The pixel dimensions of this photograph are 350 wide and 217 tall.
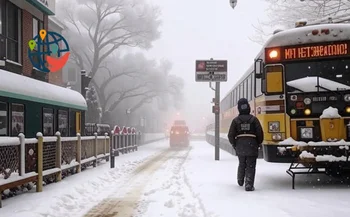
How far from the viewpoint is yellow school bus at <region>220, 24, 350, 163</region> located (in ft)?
30.6

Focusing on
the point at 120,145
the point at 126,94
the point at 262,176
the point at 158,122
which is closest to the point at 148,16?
the point at 126,94

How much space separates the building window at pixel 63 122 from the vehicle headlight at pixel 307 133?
9.56 m

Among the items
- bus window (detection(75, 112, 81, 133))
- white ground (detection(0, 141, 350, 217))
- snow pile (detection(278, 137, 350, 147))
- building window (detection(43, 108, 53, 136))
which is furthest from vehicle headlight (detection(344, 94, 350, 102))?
bus window (detection(75, 112, 81, 133))

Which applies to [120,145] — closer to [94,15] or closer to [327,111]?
[327,111]

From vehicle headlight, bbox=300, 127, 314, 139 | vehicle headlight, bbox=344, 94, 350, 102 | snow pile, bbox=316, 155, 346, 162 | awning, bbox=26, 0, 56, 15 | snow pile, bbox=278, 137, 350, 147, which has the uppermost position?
awning, bbox=26, 0, 56, 15

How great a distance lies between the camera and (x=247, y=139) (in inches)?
360

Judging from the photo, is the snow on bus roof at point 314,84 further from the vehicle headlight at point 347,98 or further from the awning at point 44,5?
the awning at point 44,5

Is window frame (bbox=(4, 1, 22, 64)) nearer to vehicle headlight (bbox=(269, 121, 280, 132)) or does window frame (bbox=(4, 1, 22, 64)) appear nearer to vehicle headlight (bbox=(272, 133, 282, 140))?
vehicle headlight (bbox=(269, 121, 280, 132))

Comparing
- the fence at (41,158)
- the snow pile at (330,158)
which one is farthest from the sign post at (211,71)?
the snow pile at (330,158)

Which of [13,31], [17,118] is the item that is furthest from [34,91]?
[13,31]

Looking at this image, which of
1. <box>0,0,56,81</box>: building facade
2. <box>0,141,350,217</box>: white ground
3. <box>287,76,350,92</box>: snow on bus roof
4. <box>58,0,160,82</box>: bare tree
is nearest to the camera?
<box>0,141,350,217</box>: white ground

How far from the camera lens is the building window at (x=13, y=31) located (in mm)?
15320

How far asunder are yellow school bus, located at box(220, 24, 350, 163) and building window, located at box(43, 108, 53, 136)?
7.68 metres

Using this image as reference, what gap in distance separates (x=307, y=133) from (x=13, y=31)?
1126 centimetres
